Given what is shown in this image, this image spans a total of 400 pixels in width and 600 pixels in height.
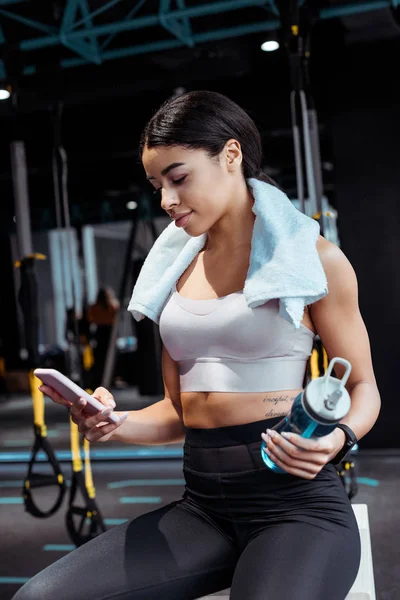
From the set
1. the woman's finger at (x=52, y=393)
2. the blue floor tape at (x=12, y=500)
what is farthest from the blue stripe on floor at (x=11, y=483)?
the woman's finger at (x=52, y=393)

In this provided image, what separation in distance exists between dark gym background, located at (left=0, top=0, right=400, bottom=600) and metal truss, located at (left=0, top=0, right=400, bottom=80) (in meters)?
0.01

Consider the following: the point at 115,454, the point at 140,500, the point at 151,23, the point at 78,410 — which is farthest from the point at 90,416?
the point at 115,454

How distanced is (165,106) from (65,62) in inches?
139

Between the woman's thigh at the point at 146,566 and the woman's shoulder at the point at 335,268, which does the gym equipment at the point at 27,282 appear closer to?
the woman's thigh at the point at 146,566

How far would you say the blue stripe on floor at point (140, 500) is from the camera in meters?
4.20

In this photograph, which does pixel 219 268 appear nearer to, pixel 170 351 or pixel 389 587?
pixel 170 351

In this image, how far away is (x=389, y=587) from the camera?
9.05 feet

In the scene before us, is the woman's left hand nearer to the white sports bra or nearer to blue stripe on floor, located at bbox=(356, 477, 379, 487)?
the white sports bra

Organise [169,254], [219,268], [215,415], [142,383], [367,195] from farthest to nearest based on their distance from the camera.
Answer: [142,383] → [367,195] → [169,254] → [219,268] → [215,415]

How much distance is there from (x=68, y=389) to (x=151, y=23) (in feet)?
10.4

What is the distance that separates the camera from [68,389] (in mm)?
1313

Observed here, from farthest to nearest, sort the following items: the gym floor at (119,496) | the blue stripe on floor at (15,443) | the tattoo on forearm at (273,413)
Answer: the blue stripe on floor at (15,443)
the gym floor at (119,496)
the tattoo on forearm at (273,413)

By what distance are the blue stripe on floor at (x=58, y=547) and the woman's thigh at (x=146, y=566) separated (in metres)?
2.22

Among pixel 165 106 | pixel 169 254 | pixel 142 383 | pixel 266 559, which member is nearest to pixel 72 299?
pixel 169 254
